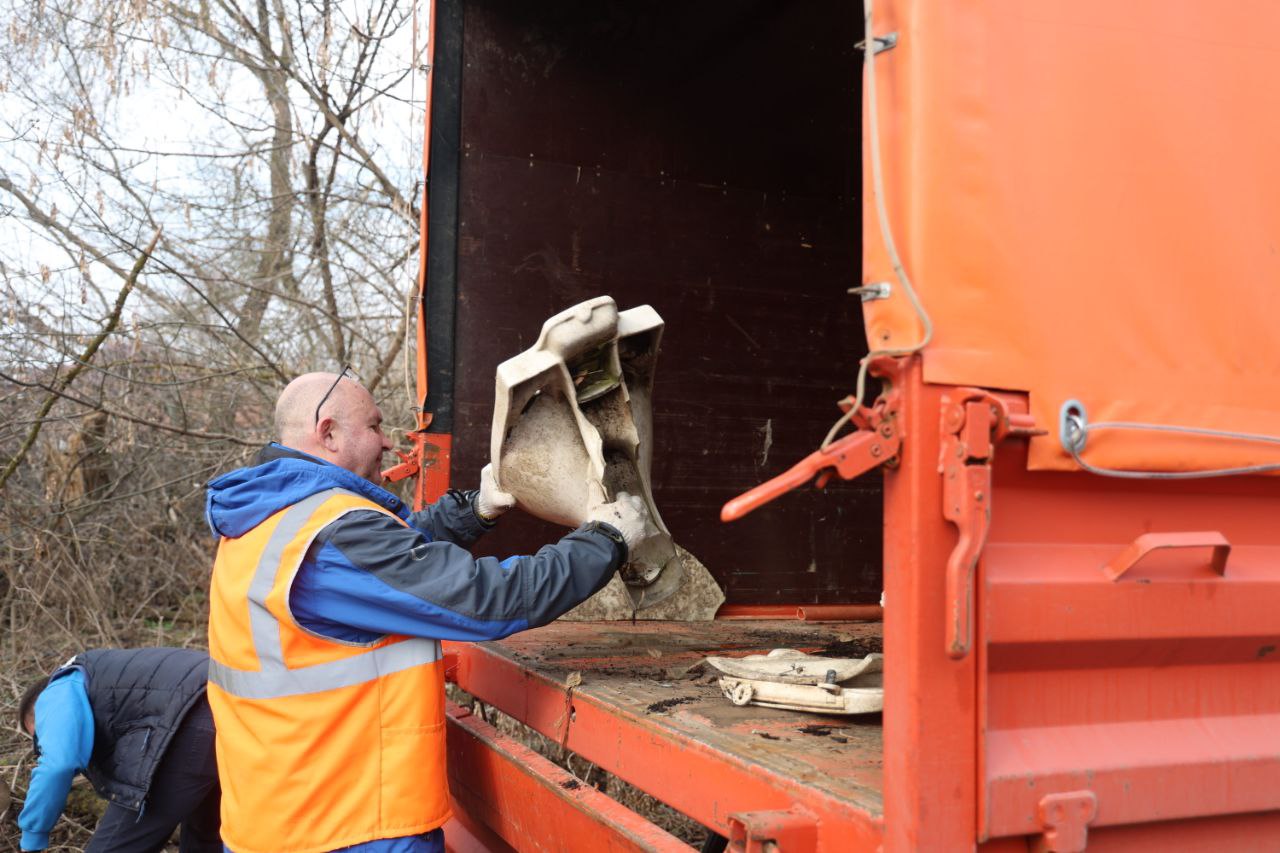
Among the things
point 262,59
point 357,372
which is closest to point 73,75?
point 262,59

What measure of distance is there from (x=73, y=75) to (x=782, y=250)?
6000mm

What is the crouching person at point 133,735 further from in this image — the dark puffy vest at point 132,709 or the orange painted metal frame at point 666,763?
the orange painted metal frame at point 666,763

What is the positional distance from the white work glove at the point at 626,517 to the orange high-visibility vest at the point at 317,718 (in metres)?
0.47

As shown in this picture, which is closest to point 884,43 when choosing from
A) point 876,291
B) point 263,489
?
point 876,291

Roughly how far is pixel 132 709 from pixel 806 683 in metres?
2.40

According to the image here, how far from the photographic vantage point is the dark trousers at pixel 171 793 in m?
3.53

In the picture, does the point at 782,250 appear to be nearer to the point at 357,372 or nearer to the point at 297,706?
the point at 297,706

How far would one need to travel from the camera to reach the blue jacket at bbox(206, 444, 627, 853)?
2.18 meters

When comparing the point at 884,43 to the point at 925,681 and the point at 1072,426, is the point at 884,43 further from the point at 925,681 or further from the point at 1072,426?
the point at 925,681

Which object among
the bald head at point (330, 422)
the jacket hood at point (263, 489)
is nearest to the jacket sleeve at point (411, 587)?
the jacket hood at point (263, 489)

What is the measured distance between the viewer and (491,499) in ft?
9.58

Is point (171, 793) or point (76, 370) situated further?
point (76, 370)

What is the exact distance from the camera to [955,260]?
150 cm

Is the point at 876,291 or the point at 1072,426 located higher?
the point at 876,291
